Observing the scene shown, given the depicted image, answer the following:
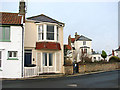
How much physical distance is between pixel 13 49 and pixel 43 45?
12.1 ft

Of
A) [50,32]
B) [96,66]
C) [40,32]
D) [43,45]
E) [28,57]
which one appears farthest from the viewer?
[96,66]

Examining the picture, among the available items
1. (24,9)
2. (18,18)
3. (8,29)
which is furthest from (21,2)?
(8,29)

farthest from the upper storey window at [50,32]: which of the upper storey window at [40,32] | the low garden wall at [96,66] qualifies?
the low garden wall at [96,66]

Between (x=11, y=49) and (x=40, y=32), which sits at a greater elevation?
(x=40, y=32)

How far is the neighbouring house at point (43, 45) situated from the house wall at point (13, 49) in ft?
7.48

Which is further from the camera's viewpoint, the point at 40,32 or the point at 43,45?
the point at 40,32

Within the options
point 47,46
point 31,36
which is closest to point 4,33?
point 31,36

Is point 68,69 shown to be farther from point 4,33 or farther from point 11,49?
point 4,33

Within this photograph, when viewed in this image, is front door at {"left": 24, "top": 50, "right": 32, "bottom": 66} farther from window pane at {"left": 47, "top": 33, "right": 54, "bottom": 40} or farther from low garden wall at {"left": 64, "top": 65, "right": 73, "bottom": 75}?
low garden wall at {"left": 64, "top": 65, "right": 73, "bottom": 75}

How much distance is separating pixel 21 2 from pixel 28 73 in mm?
9620

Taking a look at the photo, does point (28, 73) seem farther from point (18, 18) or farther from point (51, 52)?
point (18, 18)

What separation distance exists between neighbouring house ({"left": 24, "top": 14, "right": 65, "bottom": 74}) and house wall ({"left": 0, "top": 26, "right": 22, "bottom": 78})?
2281 millimetres

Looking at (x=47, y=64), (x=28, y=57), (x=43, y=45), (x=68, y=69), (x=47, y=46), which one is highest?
(x=43, y=45)

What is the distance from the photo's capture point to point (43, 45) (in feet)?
59.3
